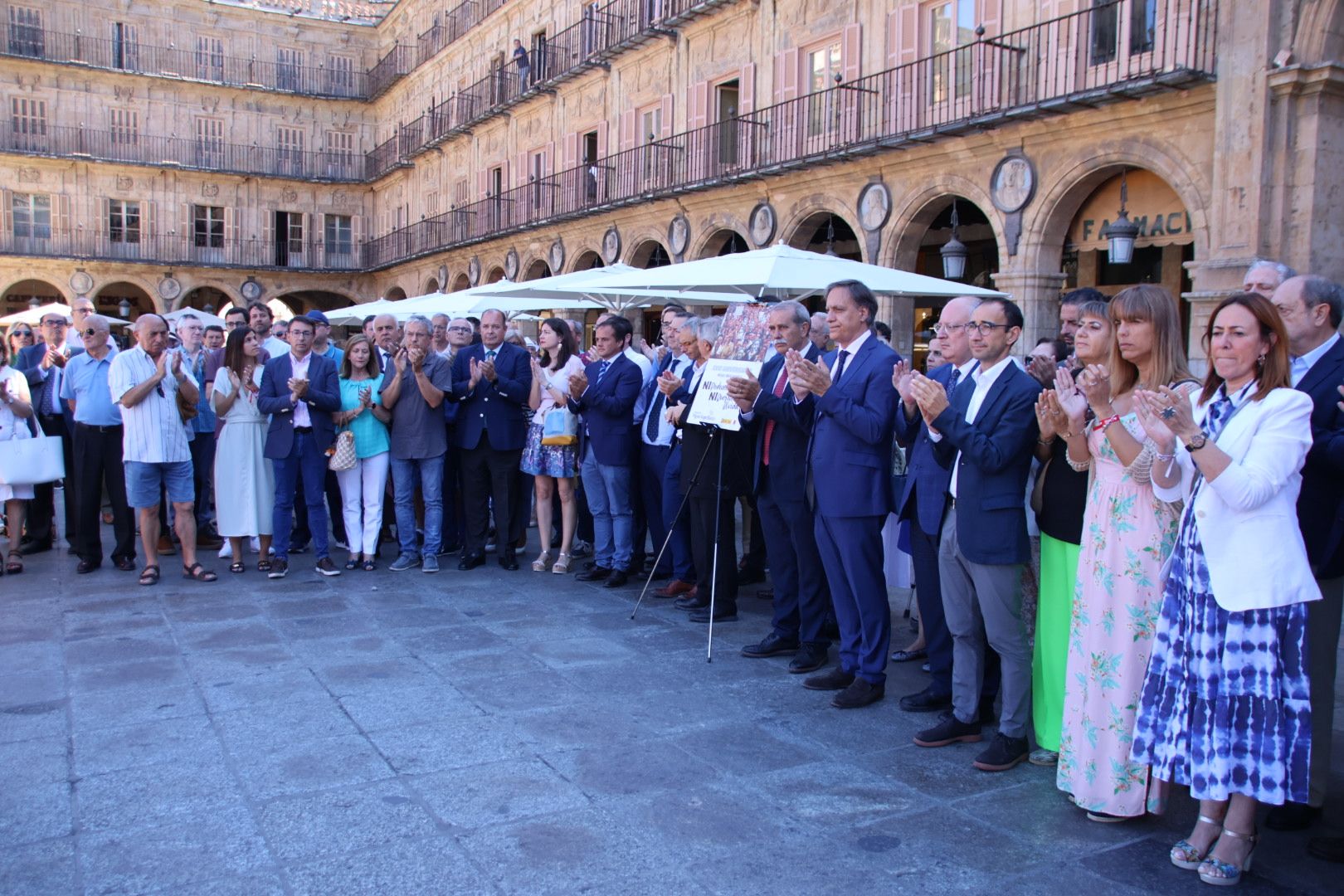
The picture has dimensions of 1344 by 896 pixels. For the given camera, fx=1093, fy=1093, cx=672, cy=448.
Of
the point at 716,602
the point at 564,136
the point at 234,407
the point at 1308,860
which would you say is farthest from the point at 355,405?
the point at 564,136

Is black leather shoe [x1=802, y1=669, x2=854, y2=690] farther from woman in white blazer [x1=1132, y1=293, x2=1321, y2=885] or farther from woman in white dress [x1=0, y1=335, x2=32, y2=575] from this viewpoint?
woman in white dress [x1=0, y1=335, x2=32, y2=575]

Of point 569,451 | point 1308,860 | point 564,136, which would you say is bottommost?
point 1308,860

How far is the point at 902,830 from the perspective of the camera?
3535 millimetres

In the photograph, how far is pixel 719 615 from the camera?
6.37m

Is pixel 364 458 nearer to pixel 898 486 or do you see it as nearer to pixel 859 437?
pixel 898 486

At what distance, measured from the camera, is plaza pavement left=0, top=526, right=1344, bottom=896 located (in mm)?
3229

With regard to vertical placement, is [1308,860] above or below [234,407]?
below

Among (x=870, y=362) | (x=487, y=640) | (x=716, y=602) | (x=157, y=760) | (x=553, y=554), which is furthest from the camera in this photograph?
(x=553, y=554)

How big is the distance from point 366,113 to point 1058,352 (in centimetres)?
3613

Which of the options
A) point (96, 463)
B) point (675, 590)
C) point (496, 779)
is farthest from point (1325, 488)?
point (96, 463)

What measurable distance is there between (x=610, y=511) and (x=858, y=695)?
119 inches

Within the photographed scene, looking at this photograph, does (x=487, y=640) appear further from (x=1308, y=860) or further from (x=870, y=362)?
(x=1308, y=860)

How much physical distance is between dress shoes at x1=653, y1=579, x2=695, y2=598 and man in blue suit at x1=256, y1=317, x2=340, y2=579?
2.29 metres

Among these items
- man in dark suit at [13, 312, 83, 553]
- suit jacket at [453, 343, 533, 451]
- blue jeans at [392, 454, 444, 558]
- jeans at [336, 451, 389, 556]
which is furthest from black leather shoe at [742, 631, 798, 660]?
man in dark suit at [13, 312, 83, 553]
